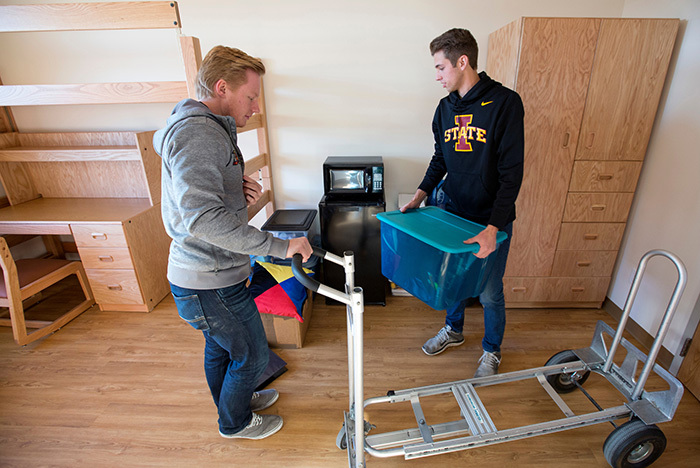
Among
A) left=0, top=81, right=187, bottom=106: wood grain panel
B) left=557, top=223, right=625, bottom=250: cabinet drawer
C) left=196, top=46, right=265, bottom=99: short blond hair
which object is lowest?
left=557, top=223, right=625, bottom=250: cabinet drawer

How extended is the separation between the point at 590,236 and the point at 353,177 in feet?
5.43

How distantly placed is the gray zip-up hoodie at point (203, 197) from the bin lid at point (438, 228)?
1.74 feet

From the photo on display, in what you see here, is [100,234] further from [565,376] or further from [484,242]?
[565,376]

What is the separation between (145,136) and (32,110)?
52.0 inches

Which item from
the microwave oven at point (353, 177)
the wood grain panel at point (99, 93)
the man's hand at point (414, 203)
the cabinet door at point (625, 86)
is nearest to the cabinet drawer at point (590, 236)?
the cabinet door at point (625, 86)

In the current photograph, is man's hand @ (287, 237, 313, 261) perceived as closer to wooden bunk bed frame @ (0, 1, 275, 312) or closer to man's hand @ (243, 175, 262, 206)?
man's hand @ (243, 175, 262, 206)

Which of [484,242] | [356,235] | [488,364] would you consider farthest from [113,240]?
[488,364]

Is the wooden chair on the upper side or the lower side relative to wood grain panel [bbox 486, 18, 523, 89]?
lower

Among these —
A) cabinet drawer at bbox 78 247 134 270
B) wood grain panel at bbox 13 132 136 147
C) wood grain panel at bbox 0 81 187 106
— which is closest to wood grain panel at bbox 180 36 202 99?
wood grain panel at bbox 0 81 187 106

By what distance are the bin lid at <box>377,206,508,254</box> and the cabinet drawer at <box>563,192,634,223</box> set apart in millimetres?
1193

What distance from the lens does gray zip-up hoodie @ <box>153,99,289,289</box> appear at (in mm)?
1012

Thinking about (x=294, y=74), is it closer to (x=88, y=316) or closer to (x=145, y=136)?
(x=145, y=136)

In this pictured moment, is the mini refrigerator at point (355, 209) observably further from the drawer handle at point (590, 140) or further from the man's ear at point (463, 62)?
the drawer handle at point (590, 140)

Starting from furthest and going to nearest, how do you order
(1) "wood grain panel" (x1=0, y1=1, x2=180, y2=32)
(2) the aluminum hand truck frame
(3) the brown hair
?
(1) "wood grain panel" (x1=0, y1=1, x2=180, y2=32) < (3) the brown hair < (2) the aluminum hand truck frame
